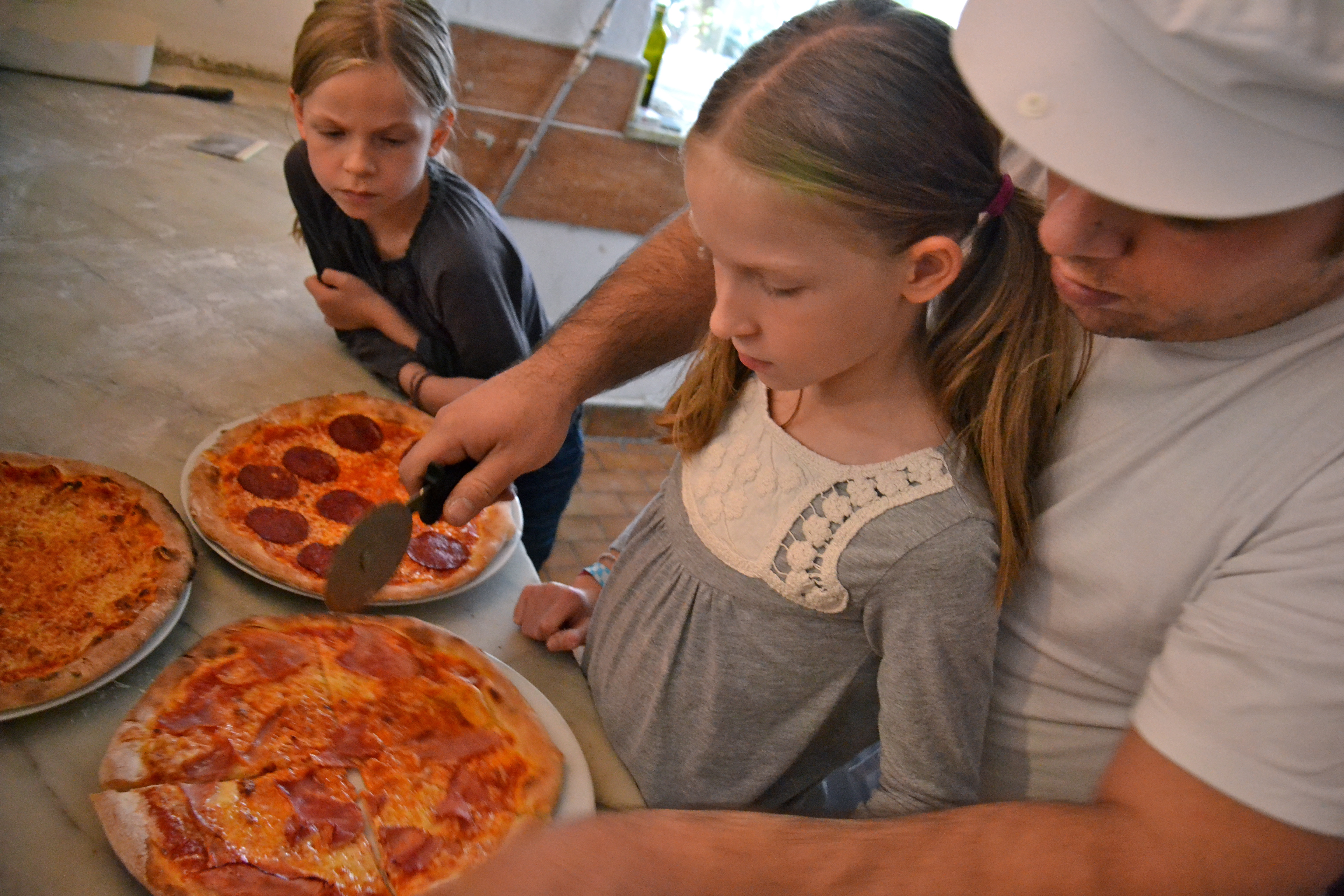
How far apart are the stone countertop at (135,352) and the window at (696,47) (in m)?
1.87

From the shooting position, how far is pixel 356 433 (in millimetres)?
2191

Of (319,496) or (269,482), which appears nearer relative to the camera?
(269,482)

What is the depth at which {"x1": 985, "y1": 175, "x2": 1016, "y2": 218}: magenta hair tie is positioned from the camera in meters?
1.22

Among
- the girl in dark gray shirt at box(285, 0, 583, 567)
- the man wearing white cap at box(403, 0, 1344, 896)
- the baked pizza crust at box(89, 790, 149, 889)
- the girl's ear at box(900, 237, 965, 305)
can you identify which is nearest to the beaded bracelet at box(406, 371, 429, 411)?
the girl in dark gray shirt at box(285, 0, 583, 567)

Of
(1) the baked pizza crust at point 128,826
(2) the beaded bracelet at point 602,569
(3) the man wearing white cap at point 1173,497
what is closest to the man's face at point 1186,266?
(3) the man wearing white cap at point 1173,497

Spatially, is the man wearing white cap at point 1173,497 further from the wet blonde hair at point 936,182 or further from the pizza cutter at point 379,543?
the pizza cutter at point 379,543

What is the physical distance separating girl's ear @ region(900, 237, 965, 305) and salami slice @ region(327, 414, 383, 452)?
4.62ft

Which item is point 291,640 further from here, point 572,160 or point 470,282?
point 572,160

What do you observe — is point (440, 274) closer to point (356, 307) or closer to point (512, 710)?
point (356, 307)

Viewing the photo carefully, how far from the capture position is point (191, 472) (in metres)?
1.82

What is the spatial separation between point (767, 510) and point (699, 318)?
602 millimetres

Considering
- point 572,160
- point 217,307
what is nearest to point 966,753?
point 217,307

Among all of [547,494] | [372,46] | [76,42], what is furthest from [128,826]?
[76,42]

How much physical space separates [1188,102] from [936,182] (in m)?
0.32
